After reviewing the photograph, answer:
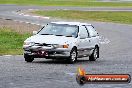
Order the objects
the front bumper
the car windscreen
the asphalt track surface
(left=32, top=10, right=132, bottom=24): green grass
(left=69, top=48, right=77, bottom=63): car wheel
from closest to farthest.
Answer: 1. the asphalt track surface
2. the front bumper
3. (left=69, top=48, right=77, bottom=63): car wheel
4. the car windscreen
5. (left=32, top=10, right=132, bottom=24): green grass

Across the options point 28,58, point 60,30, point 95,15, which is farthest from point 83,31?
point 95,15

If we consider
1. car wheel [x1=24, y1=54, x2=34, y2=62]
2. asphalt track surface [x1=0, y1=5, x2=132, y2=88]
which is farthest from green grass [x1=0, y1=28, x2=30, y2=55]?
car wheel [x1=24, y1=54, x2=34, y2=62]

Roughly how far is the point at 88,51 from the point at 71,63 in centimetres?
167

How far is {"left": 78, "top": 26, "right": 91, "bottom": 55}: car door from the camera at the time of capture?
19.8 meters

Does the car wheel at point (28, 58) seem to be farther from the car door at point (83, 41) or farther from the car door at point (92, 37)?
the car door at point (92, 37)

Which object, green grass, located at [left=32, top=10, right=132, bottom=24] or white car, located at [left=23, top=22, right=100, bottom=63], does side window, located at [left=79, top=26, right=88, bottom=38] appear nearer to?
white car, located at [left=23, top=22, right=100, bottom=63]

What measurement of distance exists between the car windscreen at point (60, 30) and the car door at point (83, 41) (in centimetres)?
23

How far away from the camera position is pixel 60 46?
1875 centimetres

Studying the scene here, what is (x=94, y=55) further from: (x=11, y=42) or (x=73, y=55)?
(x=11, y=42)

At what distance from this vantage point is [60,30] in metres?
20.0

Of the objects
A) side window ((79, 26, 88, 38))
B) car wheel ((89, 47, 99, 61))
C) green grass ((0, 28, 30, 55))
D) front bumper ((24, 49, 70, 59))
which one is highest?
side window ((79, 26, 88, 38))

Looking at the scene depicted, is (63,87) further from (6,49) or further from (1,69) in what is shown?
(6,49)

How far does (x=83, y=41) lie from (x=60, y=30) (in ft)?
2.97

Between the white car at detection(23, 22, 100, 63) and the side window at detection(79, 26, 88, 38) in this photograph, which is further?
the side window at detection(79, 26, 88, 38)
